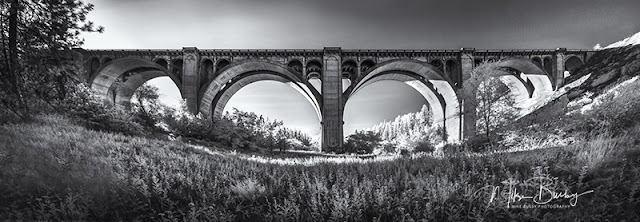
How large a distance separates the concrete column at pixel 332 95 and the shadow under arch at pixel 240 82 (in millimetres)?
1502

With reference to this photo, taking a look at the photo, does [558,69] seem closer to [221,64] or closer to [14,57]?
[221,64]

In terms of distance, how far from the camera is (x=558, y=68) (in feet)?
91.6

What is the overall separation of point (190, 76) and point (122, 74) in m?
10.6

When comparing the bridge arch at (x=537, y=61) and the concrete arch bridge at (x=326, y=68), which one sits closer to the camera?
the concrete arch bridge at (x=326, y=68)

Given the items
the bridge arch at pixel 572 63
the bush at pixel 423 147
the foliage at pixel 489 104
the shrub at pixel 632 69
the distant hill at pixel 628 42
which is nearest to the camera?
the foliage at pixel 489 104

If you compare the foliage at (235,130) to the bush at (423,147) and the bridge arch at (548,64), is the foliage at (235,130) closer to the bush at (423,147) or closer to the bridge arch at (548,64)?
the bush at (423,147)

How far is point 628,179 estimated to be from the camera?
4.10 metres

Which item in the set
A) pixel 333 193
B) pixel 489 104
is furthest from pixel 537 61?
pixel 333 193

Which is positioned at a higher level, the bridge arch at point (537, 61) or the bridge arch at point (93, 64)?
the bridge arch at point (537, 61)

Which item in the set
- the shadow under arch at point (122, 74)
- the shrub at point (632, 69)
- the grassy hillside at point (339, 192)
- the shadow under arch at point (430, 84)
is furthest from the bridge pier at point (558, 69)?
the shadow under arch at point (122, 74)

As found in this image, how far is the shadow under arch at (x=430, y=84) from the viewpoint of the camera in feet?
91.0

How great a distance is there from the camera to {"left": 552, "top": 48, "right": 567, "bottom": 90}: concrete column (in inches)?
1090

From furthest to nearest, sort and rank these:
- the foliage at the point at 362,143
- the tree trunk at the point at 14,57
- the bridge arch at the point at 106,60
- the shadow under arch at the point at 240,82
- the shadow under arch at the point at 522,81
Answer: the bridge arch at the point at 106,60, the shadow under arch at the point at 240,82, the shadow under arch at the point at 522,81, the foliage at the point at 362,143, the tree trunk at the point at 14,57

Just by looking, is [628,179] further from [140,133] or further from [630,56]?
[630,56]
